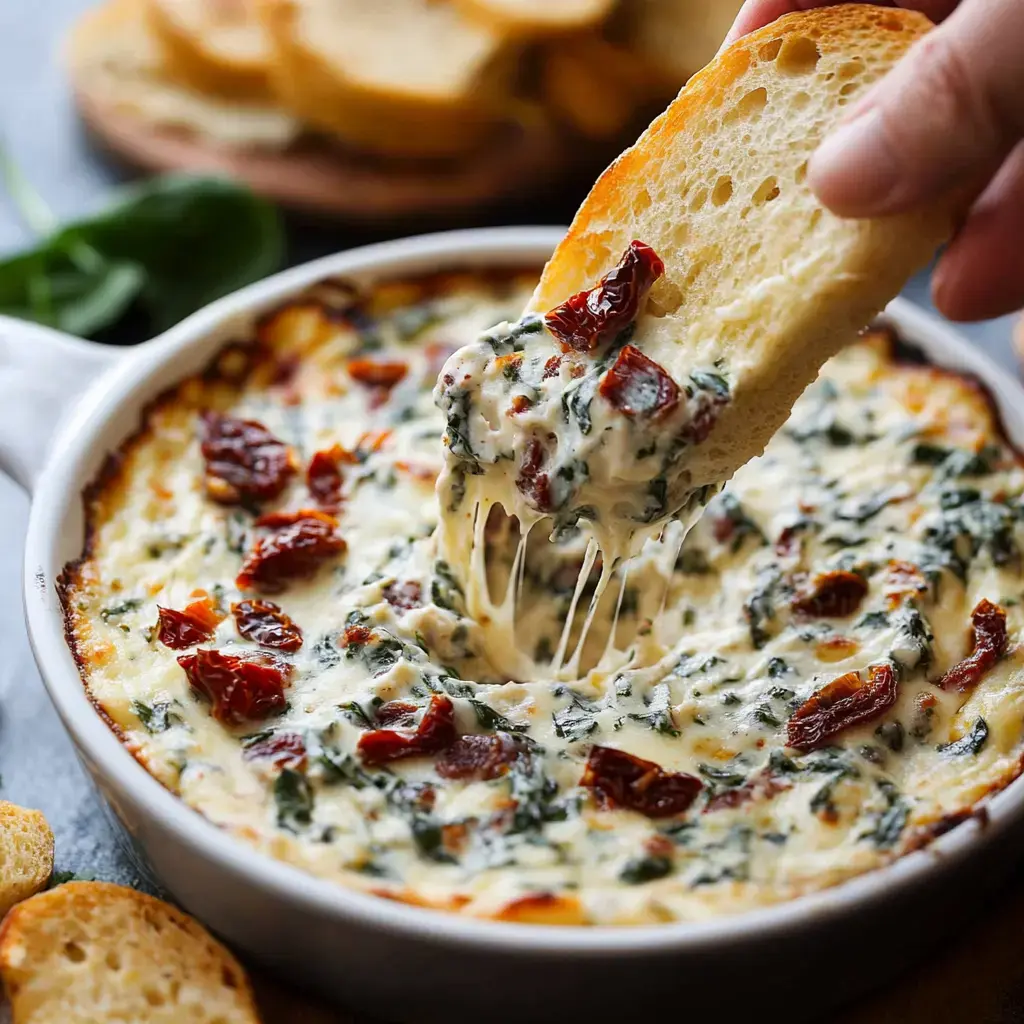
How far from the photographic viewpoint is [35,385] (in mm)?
3641

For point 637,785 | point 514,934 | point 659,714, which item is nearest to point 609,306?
point 659,714

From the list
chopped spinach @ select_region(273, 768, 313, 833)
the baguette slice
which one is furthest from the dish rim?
the baguette slice

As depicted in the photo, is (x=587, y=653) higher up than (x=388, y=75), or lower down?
lower down

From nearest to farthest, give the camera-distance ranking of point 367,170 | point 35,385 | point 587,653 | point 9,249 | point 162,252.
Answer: point 587,653 < point 35,385 < point 162,252 < point 9,249 < point 367,170

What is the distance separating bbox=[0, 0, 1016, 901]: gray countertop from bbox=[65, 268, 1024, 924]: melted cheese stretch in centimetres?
59

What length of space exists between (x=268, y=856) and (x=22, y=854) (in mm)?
717

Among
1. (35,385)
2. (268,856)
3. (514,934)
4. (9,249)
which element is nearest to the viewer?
(514,934)

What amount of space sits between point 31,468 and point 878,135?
2251 millimetres

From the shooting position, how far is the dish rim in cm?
238

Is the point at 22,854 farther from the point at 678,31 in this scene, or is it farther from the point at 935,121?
the point at 678,31

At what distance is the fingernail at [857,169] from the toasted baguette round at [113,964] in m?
1.94

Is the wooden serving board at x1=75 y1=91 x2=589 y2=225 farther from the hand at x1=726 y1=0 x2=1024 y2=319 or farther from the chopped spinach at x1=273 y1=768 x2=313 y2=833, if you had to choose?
the chopped spinach at x1=273 y1=768 x2=313 y2=833

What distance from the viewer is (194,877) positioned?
266 cm

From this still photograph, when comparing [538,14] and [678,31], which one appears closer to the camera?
[538,14]
